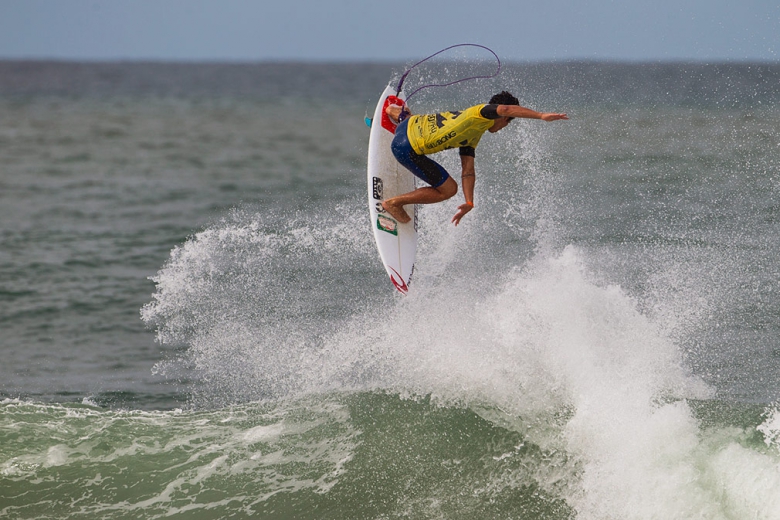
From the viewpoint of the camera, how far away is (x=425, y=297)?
29.3ft

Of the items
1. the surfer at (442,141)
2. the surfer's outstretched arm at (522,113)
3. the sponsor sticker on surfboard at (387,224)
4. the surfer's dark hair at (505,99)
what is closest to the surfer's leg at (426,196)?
the surfer at (442,141)

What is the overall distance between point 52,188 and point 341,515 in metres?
19.3

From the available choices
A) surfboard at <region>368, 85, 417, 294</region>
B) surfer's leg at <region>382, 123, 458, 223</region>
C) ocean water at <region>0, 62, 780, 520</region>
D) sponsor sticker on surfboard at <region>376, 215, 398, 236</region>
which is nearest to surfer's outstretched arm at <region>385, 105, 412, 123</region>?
surfboard at <region>368, 85, 417, 294</region>

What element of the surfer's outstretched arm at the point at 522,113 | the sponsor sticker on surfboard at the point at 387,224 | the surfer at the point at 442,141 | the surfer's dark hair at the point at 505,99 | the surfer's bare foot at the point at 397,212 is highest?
the surfer's dark hair at the point at 505,99

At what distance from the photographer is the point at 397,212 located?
823cm

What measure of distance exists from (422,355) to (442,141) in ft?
7.02

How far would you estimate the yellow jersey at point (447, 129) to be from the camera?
7.27m

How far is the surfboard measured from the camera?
8195mm

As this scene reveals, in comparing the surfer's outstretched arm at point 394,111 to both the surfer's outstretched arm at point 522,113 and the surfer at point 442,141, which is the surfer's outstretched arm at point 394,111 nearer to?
the surfer at point 442,141

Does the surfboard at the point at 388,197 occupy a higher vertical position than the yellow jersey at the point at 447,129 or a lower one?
lower

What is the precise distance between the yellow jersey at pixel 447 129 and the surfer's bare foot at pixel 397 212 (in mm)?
649

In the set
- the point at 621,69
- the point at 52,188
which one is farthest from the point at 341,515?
the point at 621,69

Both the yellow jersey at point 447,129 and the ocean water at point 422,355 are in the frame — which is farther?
the yellow jersey at point 447,129

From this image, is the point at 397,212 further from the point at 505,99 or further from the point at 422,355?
the point at 505,99
